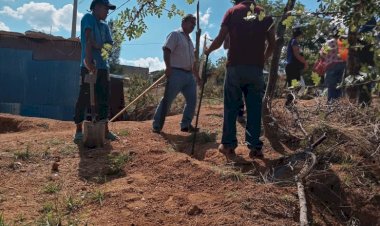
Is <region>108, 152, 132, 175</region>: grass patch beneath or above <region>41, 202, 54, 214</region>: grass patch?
above

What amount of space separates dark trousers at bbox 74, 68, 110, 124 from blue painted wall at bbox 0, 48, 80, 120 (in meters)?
7.73

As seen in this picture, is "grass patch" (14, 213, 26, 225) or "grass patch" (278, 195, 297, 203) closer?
"grass patch" (14, 213, 26, 225)

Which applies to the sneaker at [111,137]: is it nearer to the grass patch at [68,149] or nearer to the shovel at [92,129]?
Result: the shovel at [92,129]

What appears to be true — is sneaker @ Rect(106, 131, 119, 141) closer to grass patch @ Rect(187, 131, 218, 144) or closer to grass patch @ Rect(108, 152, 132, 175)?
grass patch @ Rect(108, 152, 132, 175)

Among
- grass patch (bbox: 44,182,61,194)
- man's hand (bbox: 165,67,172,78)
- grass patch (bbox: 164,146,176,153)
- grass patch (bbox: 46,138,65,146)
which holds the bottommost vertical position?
grass patch (bbox: 44,182,61,194)

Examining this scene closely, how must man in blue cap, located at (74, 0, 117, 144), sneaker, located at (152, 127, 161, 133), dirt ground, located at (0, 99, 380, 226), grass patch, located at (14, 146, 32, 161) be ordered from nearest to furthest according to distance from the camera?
dirt ground, located at (0, 99, 380, 226)
grass patch, located at (14, 146, 32, 161)
man in blue cap, located at (74, 0, 117, 144)
sneaker, located at (152, 127, 161, 133)

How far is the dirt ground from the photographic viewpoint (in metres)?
3.35

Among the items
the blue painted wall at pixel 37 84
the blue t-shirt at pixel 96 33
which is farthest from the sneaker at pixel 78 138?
the blue painted wall at pixel 37 84

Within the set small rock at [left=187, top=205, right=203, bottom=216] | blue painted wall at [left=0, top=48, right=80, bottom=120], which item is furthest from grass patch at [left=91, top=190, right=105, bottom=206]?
blue painted wall at [left=0, top=48, right=80, bottom=120]

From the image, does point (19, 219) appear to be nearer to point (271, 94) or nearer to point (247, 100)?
point (247, 100)

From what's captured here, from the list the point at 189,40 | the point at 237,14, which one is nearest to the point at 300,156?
the point at 237,14

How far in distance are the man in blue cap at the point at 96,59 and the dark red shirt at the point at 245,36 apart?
148cm

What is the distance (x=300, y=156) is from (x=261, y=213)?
1.12 meters

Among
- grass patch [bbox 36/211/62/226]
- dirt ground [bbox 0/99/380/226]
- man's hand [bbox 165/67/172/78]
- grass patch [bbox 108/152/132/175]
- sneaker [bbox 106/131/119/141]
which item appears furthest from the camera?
man's hand [bbox 165/67/172/78]
